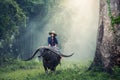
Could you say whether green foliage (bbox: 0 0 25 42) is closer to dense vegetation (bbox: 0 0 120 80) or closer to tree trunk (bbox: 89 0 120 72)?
dense vegetation (bbox: 0 0 120 80)

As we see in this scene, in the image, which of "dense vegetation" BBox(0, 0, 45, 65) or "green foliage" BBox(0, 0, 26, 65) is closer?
"green foliage" BBox(0, 0, 26, 65)

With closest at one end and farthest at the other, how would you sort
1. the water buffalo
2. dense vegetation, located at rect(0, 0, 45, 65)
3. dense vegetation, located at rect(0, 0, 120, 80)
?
dense vegetation, located at rect(0, 0, 120, 80)
the water buffalo
dense vegetation, located at rect(0, 0, 45, 65)

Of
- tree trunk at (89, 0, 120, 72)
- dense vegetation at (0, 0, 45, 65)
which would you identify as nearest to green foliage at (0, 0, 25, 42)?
dense vegetation at (0, 0, 45, 65)

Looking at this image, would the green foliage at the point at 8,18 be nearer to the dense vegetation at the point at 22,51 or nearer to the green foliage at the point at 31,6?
the dense vegetation at the point at 22,51

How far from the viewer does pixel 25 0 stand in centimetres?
3262

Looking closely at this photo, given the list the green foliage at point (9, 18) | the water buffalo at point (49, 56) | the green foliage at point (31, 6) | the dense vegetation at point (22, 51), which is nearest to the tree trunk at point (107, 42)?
the dense vegetation at point (22, 51)

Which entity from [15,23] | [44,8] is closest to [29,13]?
[44,8]

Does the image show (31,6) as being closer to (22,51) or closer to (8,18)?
(8,18)

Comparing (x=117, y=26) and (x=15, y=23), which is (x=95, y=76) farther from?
(x=15, y=23)

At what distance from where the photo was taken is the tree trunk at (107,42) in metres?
13.8

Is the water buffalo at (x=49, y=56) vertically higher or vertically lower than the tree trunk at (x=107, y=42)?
lower

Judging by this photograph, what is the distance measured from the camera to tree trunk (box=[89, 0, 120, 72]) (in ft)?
45.2

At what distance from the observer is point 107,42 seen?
559 inches

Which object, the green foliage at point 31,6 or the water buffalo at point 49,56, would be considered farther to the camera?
the green foliage at point 31,6
